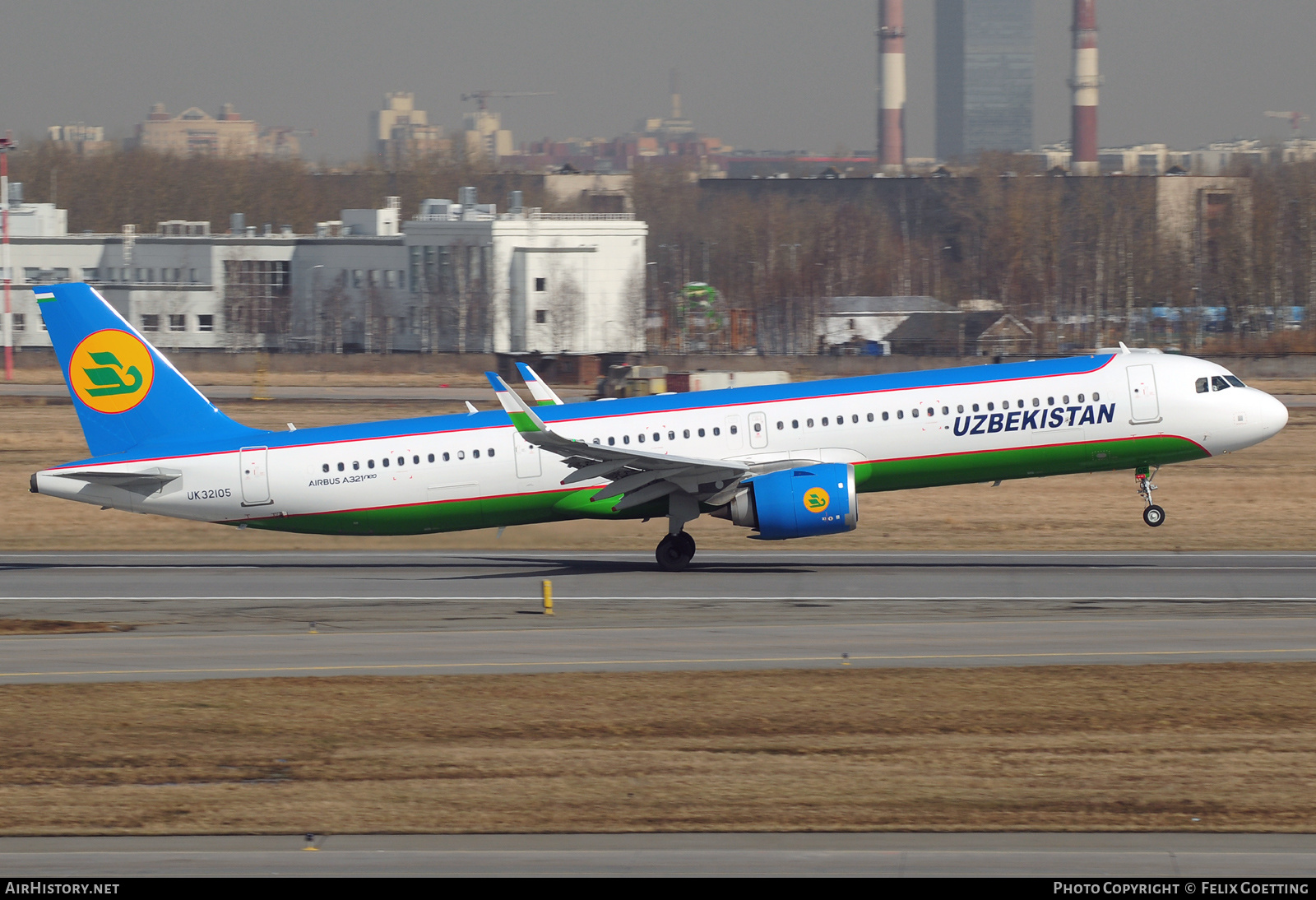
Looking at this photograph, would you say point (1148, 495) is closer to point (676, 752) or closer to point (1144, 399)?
point (1144, 399)

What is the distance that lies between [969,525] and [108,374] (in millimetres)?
23178

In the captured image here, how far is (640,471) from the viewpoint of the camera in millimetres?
33969

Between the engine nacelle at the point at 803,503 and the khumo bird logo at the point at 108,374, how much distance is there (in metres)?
14.1

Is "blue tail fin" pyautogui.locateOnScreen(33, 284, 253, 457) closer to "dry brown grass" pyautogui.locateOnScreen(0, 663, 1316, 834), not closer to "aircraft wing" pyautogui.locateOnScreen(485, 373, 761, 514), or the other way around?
"aircraft wing" pyautogui.locateOnScreen(485, 373, 761, 514)

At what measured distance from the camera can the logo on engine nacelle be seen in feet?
108

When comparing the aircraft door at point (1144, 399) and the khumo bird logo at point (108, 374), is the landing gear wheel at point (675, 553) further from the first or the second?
the khumo bird logo at point (108, 374)

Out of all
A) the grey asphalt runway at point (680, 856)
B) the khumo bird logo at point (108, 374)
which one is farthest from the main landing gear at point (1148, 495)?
the khumo bird logo at point (108, 374)

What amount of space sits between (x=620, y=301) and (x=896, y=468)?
97723mm

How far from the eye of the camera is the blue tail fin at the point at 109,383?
34750mm

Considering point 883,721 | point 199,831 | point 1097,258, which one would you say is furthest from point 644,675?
point 1097,258

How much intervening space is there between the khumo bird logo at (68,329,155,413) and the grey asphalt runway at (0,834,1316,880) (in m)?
20.5

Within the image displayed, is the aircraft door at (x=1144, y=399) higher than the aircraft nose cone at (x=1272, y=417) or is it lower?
higher

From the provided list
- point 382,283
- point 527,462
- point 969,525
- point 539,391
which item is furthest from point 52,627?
point 382,283

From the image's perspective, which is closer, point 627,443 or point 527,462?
point 527,462
